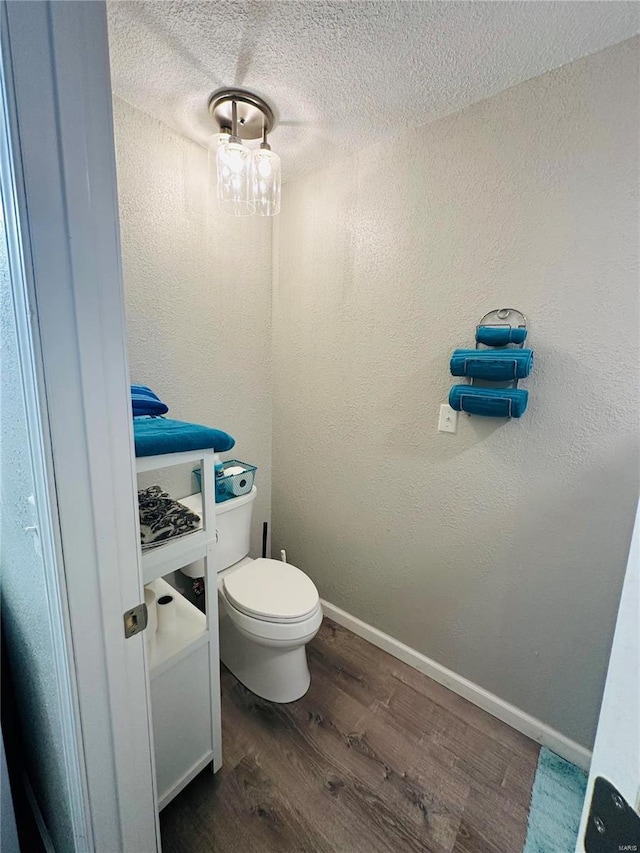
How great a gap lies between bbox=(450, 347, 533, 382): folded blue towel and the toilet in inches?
42.4

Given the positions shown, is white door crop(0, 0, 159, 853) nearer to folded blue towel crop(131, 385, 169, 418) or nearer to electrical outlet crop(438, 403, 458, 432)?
folded blue towel crop(131, 385, 169, 418)

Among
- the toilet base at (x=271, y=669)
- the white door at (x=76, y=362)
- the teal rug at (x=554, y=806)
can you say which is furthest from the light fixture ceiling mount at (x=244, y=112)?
the teal rug at (x=554, y=806)

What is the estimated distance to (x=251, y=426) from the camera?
6.31 ft

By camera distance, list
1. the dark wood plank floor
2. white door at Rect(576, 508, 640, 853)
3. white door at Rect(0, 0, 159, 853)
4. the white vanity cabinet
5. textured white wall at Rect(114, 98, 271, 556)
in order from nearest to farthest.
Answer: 1. white door at Rect(576, 508, 640, 853)
2. white door at Rect(0, 0, 159, 853)
3. the white vanity cabinet
4. the dark wood plank floor
5. textured white wall at Rect(114, 98, 271, 556)

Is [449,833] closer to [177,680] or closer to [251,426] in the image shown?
[177,680]

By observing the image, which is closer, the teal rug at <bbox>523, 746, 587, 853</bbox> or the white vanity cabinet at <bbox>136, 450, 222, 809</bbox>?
the white vanity cabinet at <bbox>136, 450, 222, 809</bbox>

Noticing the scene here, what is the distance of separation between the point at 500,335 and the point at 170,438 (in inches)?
44.1

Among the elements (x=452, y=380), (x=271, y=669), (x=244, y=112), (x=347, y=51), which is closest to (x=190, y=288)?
(x=244, y=112)

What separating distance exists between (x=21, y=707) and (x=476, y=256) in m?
2.04

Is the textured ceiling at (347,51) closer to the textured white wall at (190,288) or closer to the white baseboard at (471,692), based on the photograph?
the textured white wall at (190,288)

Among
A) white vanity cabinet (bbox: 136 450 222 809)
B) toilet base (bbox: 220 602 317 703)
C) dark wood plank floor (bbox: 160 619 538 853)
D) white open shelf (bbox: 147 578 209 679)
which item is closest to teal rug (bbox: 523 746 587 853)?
dark wood plank floor (bbox: 160 619 538 853)

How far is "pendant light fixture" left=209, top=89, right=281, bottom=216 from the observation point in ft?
3.99

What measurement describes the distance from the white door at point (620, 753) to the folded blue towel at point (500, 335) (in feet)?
2.93

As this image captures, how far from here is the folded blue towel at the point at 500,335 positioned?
115cm
